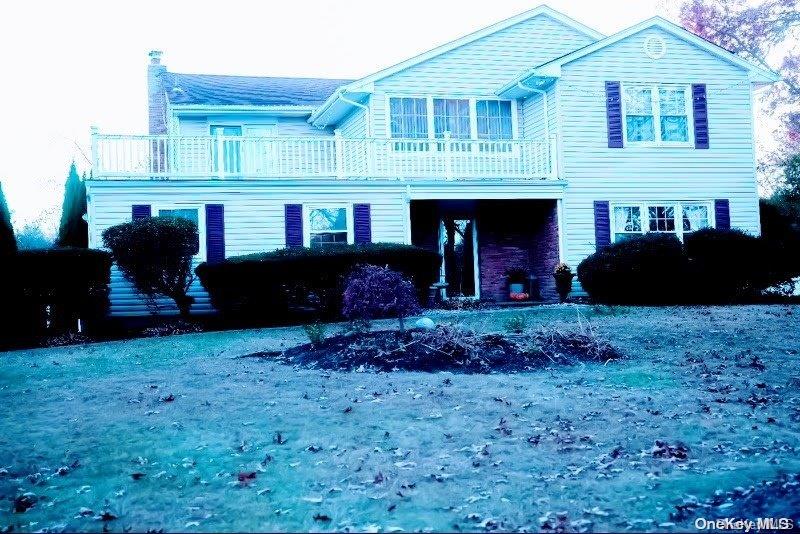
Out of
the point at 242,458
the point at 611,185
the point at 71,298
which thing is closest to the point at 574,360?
the point at 242,458

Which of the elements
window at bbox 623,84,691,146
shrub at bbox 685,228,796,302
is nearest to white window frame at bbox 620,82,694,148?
window at bbox 623,84,691,146

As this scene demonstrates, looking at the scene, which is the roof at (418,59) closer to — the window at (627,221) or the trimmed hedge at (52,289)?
the window at (627,221)

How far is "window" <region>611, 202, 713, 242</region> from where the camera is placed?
19.2m

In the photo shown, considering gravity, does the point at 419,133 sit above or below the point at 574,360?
above

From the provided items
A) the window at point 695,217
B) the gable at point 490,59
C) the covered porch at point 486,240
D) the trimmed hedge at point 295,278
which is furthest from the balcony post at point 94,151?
the window at point 695,217

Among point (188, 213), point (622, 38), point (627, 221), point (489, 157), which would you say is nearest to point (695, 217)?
point (627, 221)

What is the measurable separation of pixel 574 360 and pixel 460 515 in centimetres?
487

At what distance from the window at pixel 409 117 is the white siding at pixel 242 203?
6.48 ft

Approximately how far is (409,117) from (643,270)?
24.0 feet

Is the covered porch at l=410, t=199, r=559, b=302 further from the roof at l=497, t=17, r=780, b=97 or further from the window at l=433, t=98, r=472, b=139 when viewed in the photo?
the roof at l=497, t=17, r=780, b=97

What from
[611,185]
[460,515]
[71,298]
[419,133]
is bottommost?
[460,515]

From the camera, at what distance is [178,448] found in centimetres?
526

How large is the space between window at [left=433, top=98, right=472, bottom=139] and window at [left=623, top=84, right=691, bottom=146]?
4.10 meters

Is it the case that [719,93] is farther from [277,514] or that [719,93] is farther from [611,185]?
[277,514]
